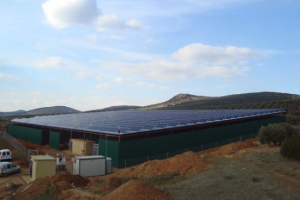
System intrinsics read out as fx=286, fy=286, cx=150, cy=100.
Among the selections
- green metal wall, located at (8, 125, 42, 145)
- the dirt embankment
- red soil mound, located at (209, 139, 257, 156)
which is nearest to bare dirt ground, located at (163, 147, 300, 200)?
the dirt embankment

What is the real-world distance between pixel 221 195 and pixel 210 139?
2900cm

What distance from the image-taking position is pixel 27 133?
5666 cm

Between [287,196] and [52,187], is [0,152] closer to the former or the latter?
[52,187]

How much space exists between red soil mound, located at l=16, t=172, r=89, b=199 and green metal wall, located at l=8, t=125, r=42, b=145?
32670 mm

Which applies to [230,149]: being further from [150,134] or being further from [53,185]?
[53,185]

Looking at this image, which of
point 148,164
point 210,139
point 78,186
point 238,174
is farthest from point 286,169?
point 210,139

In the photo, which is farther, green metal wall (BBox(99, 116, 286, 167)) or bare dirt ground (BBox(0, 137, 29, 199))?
green metal wall (BBox(99, 116, 286, 167))

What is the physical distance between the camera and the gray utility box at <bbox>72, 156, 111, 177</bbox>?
2689cm

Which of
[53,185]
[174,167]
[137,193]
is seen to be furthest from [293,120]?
[137,193]

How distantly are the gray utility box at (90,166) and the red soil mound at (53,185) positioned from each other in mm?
5071

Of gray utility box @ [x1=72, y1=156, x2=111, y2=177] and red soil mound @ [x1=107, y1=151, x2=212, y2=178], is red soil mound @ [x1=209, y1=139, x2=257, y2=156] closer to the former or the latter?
red soil mound @ [x1=107, y1=151, x2=212, y2=178]

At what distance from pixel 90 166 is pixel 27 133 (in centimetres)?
3478

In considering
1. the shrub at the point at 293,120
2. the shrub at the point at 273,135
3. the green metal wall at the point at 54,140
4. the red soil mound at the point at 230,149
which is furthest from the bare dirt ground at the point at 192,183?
the shrub at the point at 293,120

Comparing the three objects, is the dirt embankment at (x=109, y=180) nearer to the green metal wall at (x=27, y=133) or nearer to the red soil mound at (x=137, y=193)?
the red soil mound at (x=137, y=193)
